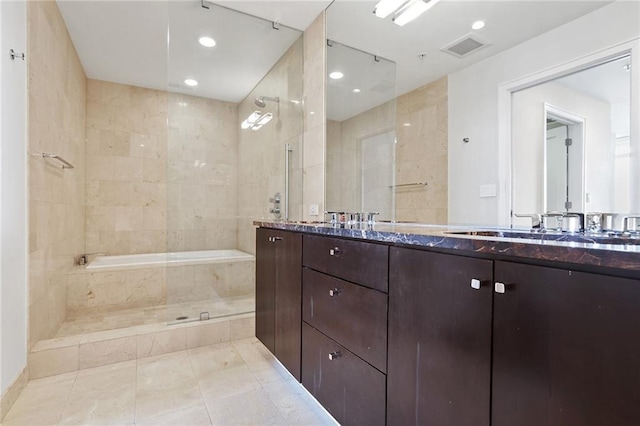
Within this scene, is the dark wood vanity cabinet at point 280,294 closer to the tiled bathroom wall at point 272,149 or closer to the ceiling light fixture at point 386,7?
the tiled bathroom wall at point 272,149

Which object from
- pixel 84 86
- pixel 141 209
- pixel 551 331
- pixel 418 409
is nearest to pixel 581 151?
pixel 551 331

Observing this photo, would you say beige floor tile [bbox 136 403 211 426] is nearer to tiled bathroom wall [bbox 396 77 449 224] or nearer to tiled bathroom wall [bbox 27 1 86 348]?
tiled bathroom wall [bbox 27 1 86 348]

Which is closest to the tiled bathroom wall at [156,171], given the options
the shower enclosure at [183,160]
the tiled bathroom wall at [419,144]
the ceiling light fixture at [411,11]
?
the shower enclosure at [183,160]

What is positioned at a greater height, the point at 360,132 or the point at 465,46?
the point at 465,46

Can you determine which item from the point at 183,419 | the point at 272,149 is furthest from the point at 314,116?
the point at 183,419

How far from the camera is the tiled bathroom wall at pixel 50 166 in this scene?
72.9 inches

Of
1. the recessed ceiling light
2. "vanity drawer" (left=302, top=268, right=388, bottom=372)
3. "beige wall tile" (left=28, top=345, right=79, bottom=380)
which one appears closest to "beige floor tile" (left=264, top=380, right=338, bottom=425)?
"vanity drawer" (left=302, top=268, right=388, bottom=372)

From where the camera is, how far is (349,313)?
1.16m

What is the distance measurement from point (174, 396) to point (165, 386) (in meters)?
0.14

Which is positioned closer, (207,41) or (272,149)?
(207,41)

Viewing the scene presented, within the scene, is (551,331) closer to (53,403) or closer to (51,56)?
(53,403)

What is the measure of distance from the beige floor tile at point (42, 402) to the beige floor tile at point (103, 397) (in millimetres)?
37

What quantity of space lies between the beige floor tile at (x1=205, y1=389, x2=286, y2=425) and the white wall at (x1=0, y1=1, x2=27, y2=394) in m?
1.01

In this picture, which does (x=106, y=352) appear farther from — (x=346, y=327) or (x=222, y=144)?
(x=222, y=144)
